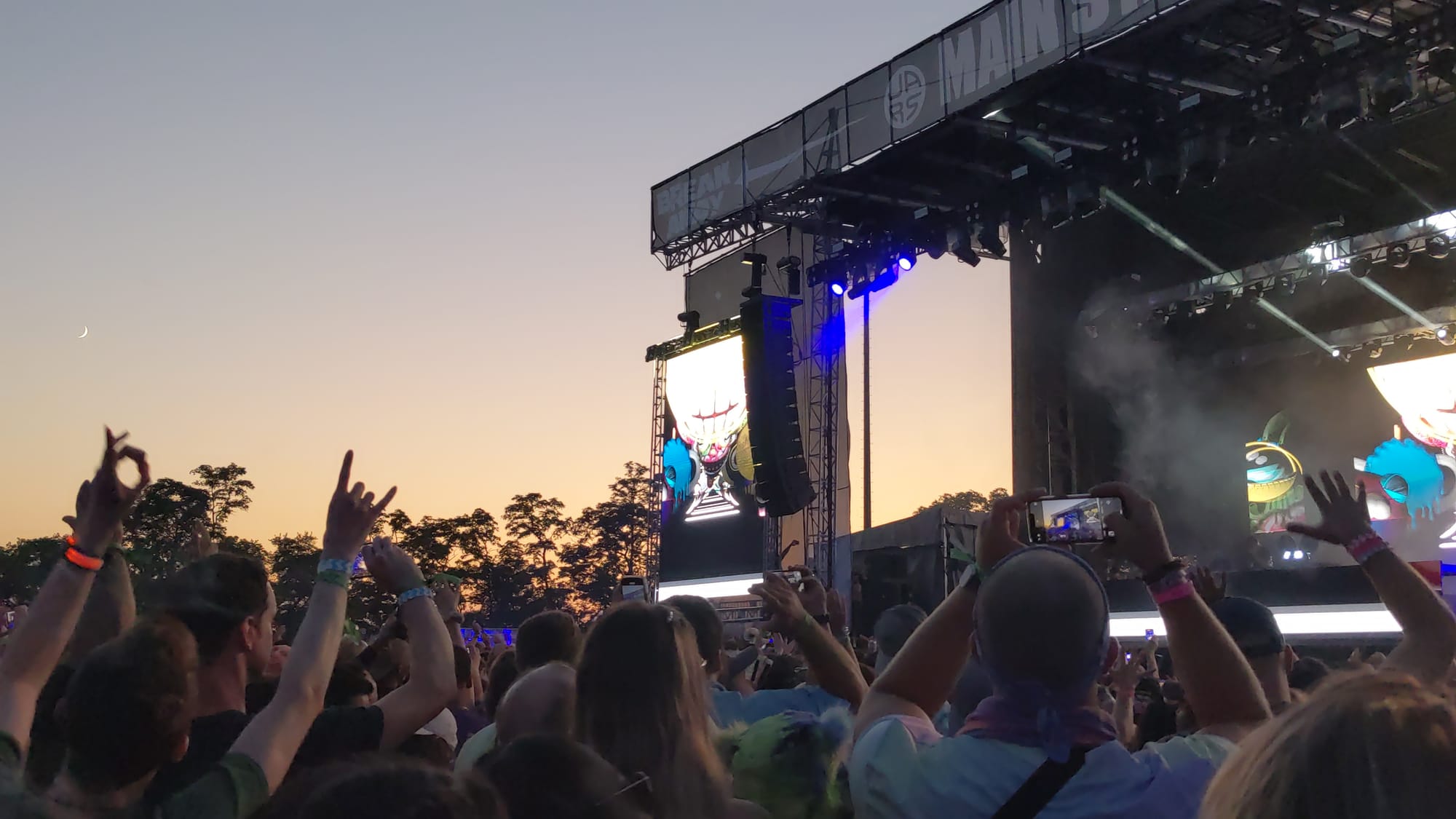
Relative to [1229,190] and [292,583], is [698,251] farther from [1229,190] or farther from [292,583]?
[292,583]

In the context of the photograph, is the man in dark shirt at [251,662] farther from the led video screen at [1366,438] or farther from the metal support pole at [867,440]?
the metal support pole at [867,440]

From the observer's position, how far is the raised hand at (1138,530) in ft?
6.76

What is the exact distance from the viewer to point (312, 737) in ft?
→ 7.46

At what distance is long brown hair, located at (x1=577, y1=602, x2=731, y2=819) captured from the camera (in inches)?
84.0

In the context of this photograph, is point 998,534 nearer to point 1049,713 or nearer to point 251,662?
point 1049,713

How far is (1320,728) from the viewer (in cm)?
116

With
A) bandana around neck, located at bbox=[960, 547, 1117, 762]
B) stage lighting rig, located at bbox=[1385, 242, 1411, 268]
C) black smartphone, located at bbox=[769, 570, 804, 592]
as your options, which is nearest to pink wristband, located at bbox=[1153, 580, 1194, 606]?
bandana around neck, located at bbox=[960, 547, 1117, 762]

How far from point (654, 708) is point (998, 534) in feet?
2.60

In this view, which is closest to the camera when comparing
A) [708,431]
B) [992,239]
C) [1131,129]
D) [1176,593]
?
[1176,593]

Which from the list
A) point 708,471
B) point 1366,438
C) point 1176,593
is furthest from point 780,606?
point 1366,438

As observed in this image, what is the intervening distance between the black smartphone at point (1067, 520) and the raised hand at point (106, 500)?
199 cm

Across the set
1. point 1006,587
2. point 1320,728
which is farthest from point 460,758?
point 1320,728

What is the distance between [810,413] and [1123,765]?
18.0m

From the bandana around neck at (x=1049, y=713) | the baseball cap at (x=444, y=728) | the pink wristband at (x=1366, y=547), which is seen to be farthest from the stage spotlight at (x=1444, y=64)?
the bandana around neck at (x=1049, y=713)
